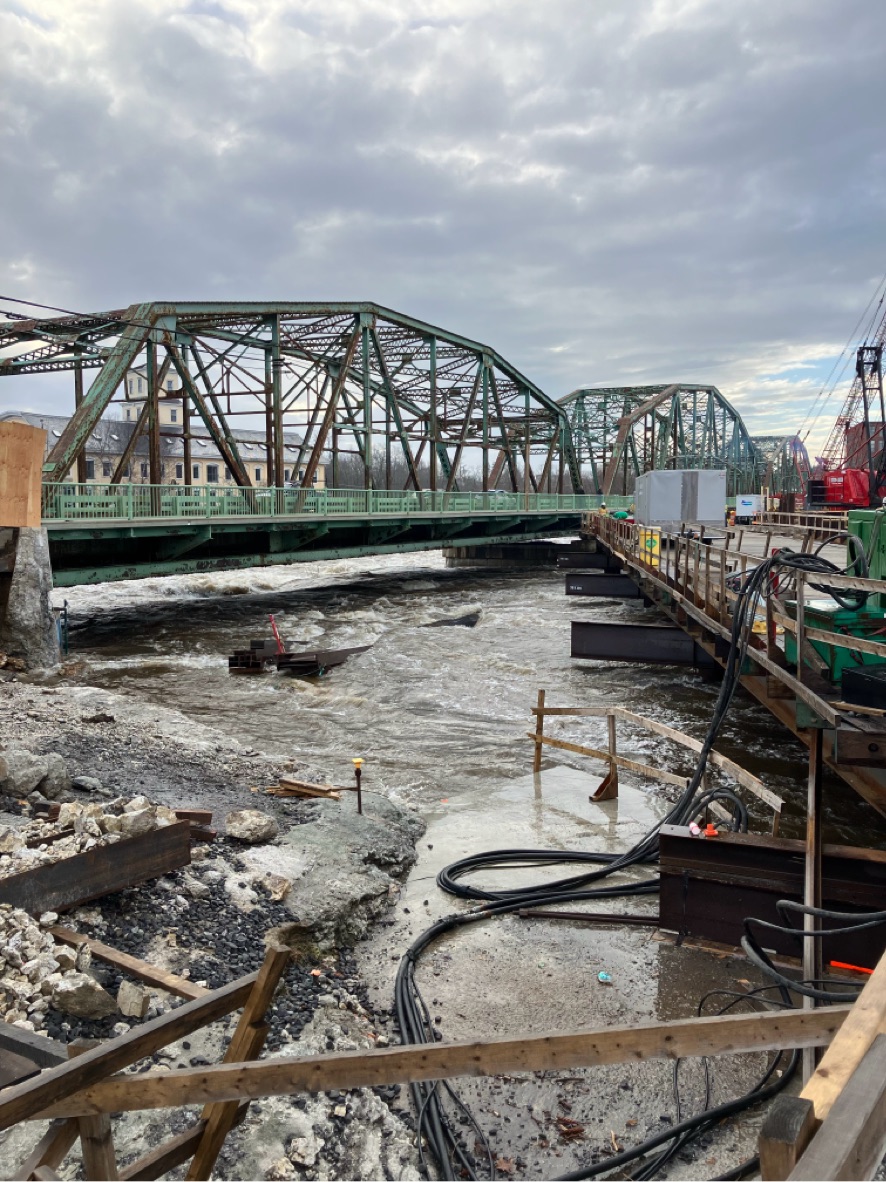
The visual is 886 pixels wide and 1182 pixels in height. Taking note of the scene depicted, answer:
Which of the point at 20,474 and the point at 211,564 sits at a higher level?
the point at 20,474

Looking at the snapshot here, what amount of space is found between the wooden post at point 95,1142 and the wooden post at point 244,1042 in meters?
0.51

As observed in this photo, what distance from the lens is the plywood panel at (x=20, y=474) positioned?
962 cm

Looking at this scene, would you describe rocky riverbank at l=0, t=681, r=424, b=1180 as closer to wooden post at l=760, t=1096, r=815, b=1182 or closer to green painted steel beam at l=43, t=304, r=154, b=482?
wooden post at l=760, t=1096, r=815, b=1182

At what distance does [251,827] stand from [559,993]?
325 centimetres

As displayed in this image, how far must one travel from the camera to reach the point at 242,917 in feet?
20.3

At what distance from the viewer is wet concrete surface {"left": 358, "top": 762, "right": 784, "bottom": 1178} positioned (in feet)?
15.0

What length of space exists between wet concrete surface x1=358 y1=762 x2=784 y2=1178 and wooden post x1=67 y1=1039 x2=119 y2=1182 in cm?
188

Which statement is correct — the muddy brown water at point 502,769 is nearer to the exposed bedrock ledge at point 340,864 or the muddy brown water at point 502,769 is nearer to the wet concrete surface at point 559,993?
the wet concrete surface at point 559,993

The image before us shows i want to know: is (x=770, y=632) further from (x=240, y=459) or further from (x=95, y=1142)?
(x=240, y=459)

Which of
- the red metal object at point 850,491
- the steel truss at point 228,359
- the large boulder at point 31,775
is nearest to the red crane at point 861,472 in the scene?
the red metal object at point 850,491

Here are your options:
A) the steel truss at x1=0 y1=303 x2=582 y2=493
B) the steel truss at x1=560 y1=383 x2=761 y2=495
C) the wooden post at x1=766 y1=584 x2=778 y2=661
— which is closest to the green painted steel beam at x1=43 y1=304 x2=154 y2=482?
the steel truss at x1=0 y1=303 x2=582 y2=493

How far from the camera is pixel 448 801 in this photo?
10.5 metres

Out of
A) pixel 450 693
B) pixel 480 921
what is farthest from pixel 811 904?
pixel 450 693

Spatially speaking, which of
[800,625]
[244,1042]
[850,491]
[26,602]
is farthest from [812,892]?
[850,491]
